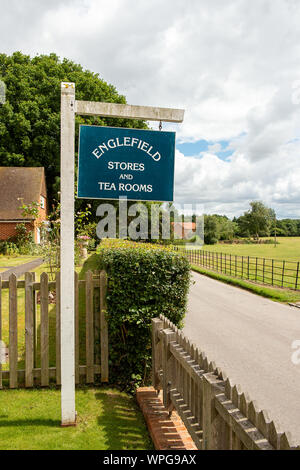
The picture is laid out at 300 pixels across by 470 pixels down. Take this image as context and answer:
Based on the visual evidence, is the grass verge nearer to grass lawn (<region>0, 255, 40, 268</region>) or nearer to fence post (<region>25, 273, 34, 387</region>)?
grass lawn (<region>0, 255, 40, 268</region>)

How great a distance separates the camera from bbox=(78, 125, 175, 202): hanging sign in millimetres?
4152

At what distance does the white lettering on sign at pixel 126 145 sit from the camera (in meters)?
4.17

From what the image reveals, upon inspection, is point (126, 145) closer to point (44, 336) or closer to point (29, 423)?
point (44, 336)

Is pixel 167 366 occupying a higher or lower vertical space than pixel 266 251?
higher

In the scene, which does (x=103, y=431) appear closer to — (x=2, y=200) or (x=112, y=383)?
(x=112, y=383)

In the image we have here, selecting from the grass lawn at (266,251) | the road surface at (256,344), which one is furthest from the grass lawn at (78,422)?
the grass lawn at (266,251)

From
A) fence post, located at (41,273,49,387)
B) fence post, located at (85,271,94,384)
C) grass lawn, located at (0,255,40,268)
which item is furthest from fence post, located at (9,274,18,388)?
grass lawn, located at (0,255,40,268)

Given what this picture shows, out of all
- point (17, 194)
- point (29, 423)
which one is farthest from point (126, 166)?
point (17, 194)

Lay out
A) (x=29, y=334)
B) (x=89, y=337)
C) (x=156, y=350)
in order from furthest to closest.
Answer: (x=89, y=337) < (x=29, y=334) < (x=156, y=350)

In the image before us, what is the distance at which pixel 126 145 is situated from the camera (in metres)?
4.23

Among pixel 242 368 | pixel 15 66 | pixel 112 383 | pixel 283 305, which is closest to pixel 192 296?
pixel 283 305

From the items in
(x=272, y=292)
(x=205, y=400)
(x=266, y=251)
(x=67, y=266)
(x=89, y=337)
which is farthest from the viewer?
(x=266, y=251)

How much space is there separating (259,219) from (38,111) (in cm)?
8270

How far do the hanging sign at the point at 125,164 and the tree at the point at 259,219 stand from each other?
334 ft
